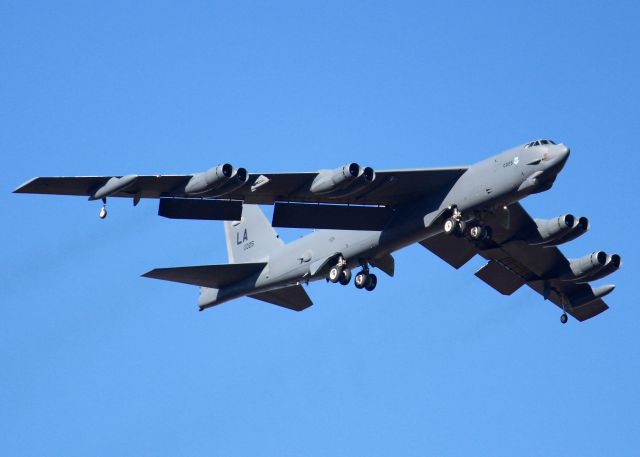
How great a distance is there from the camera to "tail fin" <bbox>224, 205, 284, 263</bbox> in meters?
51.7

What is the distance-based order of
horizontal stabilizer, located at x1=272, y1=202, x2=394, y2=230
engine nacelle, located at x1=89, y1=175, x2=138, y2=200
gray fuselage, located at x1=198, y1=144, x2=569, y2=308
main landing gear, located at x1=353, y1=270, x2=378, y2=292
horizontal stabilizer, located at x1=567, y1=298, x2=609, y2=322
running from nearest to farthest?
engine nacelle, located at x1=89, y1=175, x2=138, y2=200
gray fuselage, located at x1=198, y1=144, x2=569, y2=308
horizontal stabilizer, located at x1=272, y1=202, x2=394, y2=230
main landing gear, located at x1=353, y1=270, x2=378, y2=292
horizontal stabilizer, located at x1=567, y1=298, x2=609, y2=322

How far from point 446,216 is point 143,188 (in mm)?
9879

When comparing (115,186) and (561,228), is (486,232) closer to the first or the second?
(561,228)

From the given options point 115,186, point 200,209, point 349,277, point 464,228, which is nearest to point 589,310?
point 464,228

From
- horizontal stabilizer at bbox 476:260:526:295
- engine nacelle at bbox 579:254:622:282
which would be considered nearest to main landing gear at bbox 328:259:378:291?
horizontal stabilizer at bbox 476:260:526:295

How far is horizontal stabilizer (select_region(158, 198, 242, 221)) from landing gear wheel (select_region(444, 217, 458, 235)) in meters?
6.79

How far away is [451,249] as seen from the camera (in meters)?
50.4

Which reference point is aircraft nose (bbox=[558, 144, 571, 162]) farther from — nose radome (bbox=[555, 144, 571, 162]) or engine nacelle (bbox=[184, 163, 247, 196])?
engine nacelle (bbox=[184, 163, 247, 196])

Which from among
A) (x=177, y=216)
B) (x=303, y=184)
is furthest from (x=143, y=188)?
(x=303, y=184)

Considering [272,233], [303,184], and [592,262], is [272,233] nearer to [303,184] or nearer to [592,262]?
[303,184]

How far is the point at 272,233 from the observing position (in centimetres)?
5200

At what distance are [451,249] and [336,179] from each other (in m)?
8.93

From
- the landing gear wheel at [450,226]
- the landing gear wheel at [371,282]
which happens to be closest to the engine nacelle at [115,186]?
the landing gear wheel at [371,282]

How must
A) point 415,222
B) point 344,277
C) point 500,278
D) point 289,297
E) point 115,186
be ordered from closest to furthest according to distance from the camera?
point 115,186 < point 415,222 < point 344,277 < point 289,297 < point 500,278
